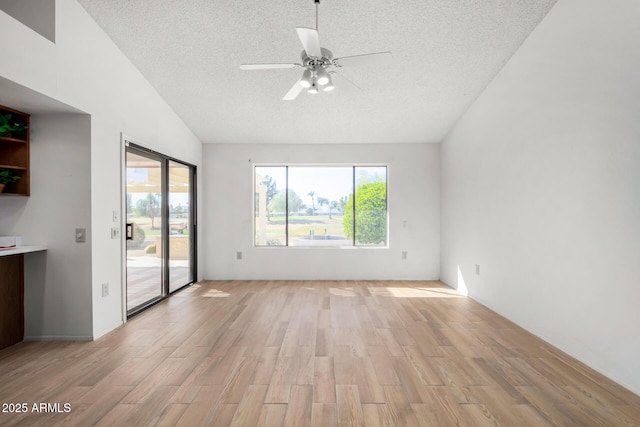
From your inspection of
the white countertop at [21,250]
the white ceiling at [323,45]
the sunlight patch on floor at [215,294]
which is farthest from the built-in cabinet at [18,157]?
the sunlight patch on floor at [215,294]

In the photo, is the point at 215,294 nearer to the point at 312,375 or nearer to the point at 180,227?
the point at 180,227

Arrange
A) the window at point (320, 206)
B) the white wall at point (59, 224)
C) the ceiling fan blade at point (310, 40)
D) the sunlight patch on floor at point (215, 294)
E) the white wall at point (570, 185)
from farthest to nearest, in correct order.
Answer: the window at point (320, 206) → the sunlight patch on floor at point (215, 294) → the white wall at point (59, 224) → the white wall at point (570, 185) → the ceiling fan blade at point (310, 40)

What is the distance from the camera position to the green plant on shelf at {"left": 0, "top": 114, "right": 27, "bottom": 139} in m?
2.95

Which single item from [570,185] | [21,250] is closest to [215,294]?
[21,250]

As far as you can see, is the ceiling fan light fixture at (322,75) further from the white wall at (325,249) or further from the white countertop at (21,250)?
the white wall at (325,249)

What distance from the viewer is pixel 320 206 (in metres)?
6.22

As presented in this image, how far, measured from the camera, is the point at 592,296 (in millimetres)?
2686

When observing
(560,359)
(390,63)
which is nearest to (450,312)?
(560,359)

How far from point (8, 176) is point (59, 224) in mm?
608

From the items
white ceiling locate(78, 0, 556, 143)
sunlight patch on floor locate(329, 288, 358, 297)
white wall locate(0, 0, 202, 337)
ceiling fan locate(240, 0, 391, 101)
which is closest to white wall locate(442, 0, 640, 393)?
white ceiling locate(78, 0, 556, 143)

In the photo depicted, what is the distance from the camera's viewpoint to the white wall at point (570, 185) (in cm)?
239

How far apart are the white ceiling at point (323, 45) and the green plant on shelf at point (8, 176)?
1670 millimetres

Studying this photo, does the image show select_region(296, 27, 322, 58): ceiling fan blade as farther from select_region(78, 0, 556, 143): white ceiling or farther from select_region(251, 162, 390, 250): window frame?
select_region(251, 162, 390, 250): window frame

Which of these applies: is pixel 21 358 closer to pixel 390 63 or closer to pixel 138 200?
pixel 138 200
